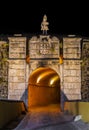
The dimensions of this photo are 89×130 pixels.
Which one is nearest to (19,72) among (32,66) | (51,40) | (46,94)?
(32,66)

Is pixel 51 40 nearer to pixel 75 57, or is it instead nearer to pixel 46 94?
pixel 75 57

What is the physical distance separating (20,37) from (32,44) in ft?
4.15

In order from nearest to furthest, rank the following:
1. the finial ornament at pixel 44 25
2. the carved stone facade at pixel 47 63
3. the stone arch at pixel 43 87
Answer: the carved stone facade at pixel 47 63, the finial ornament at pixel 44 25, the stone arch at pixel 43 87

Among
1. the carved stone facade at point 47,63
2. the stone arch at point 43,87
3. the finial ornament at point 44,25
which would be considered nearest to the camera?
the carved stone facade at point 47,63

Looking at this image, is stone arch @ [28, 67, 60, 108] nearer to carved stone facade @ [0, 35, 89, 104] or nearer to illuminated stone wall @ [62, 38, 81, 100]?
carved stone facade @ [0, 35, 89, 104]

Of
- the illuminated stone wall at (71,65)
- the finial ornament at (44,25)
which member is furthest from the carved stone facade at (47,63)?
the finial ornament at (44,25)

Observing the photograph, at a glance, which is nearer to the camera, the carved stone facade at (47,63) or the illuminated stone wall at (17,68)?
the carved stone facade at (47,63)

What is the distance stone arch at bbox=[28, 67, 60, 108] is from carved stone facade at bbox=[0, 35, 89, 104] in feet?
4.42

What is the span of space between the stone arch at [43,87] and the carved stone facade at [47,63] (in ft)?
4.42

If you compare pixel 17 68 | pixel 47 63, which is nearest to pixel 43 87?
pixel 17 68

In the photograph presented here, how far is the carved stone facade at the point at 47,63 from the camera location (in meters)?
37.5

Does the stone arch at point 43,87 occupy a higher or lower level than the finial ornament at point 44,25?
lower

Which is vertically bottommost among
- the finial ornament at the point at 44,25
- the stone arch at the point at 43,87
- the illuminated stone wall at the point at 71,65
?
the stone arch at the point at 43,87

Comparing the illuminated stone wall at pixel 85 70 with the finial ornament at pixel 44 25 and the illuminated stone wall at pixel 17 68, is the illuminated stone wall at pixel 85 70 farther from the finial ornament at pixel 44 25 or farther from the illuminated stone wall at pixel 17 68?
the illuminated stone wall at pixel 17 68
